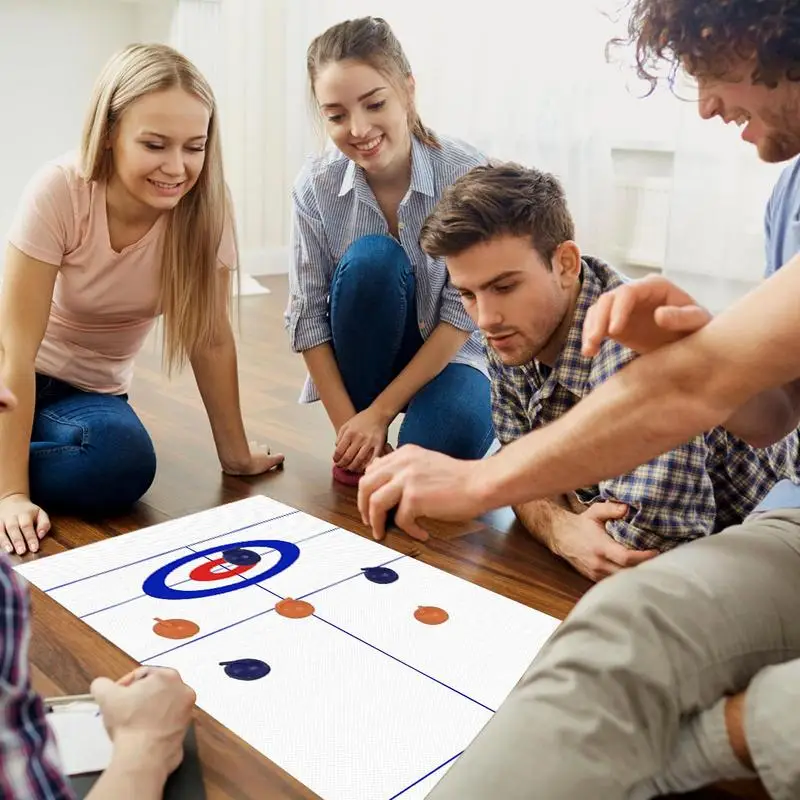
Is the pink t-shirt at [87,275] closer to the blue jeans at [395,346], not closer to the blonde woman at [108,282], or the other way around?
the blonde woman at [108,282]

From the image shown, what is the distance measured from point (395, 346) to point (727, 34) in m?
1.01

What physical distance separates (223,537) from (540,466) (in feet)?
2.28

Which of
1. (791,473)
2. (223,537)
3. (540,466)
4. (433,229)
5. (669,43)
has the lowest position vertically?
(223,537)

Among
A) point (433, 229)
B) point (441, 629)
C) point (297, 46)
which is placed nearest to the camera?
point (441, 629)

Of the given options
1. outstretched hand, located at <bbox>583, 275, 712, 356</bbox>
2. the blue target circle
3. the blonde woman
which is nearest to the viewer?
outstretched hand, located at <bbox>583, 275, 712, 356</bbox>

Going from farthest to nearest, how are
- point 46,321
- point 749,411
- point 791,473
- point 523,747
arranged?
1. point 46,321
2. point 791,473
3. point 749,411
4. point 523,747

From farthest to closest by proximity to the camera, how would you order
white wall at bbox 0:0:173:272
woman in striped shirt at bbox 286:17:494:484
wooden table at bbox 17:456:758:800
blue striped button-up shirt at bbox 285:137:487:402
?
white wall at bbox 0:0:173:272
blue striped button-up shirt at bbox 285:137:487:402
woman in striped shirt at bbox 286:17:494:484
wooden table at bbox 17:456:758:800

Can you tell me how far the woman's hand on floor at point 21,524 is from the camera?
1.42 metres

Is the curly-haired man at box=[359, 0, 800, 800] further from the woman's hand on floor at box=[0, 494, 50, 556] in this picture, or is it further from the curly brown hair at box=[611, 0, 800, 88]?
the woman's hand on floor at box=[0, 494, 50, 556]

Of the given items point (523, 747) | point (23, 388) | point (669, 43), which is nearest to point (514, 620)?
point (523, 747)

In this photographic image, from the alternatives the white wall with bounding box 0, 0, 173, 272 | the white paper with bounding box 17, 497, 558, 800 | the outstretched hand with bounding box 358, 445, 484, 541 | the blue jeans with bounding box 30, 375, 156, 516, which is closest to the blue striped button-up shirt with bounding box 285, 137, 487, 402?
the blue jeans with bounding box 30, 375, 156, 516

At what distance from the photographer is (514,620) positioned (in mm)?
1234

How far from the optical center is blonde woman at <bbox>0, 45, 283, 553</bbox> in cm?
152

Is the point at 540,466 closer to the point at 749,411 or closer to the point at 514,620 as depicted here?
the point at 749,411
